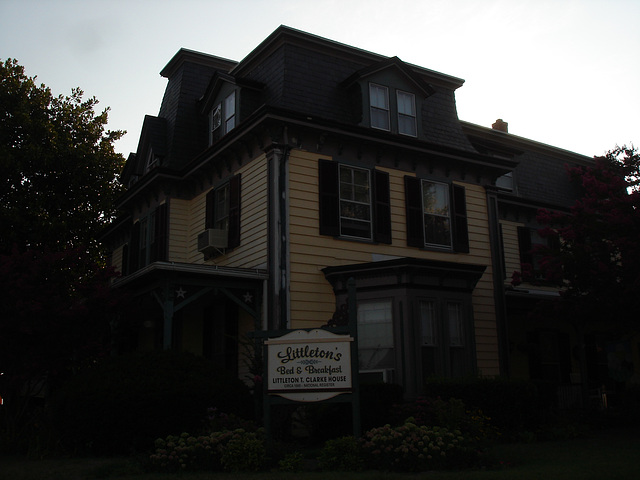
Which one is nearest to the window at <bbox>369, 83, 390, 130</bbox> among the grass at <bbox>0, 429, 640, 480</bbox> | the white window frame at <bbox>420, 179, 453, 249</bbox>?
the white window frame at <bbox>420, 179, 453, 249</bbox>

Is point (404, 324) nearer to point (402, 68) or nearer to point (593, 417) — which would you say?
point (593, 417)

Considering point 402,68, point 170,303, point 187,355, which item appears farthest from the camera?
point 402,68

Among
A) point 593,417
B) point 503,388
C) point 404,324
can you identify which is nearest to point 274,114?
point 404,324

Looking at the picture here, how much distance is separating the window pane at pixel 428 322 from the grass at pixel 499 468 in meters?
3.91

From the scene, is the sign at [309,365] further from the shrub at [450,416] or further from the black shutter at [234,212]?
the black shutter at [234,212]

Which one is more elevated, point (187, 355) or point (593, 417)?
point (187, 355)

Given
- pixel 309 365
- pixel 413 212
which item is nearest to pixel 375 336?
pixel 413 212

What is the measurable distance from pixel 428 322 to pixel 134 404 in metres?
7.37

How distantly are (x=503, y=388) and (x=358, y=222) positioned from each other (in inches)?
217

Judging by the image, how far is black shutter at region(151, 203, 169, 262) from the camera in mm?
19156

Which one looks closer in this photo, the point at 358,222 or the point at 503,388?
the point at 503,388

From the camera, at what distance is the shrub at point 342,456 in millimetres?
9477

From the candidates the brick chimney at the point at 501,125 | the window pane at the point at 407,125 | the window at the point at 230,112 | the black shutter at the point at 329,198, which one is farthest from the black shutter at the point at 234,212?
the brick chimney at the point at 501,125

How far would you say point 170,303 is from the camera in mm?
14422
